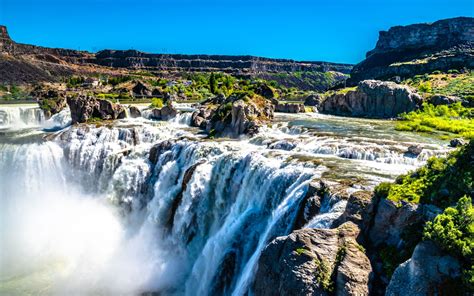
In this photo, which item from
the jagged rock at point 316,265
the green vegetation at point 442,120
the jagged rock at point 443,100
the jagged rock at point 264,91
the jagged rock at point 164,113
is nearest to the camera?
the jagged rock at point 316,265

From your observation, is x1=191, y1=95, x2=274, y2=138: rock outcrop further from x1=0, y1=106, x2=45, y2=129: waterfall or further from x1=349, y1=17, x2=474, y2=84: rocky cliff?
x1=349, y1=17, x2=474, y2=84: rocky cliff

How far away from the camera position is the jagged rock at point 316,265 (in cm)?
839

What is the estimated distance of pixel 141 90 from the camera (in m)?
89.9

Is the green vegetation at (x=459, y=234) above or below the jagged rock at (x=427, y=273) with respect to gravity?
above

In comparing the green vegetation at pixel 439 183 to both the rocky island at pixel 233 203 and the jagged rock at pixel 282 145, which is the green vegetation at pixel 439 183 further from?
the jagged rock at pixel 282 145

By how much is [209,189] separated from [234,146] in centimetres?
531

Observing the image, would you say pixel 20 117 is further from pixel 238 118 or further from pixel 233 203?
pixel 233 203

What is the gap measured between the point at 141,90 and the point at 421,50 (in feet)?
274

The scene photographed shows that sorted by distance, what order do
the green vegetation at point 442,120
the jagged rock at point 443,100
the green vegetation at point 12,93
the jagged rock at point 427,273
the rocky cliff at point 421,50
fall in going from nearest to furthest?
the jagged rock at point 427,273
the green vegetation at point 442,120
the jagged rock at point 443,100
the rocky cliff at point 421,50
the green vegetation at point 12,93

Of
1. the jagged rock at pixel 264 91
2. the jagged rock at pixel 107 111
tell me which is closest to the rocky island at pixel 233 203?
the jagged rock at pixel 107 111

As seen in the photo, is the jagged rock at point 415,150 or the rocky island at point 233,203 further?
the jagged rock at point 415,150

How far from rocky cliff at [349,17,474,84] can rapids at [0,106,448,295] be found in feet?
226

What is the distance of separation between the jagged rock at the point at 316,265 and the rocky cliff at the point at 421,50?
88122 mm

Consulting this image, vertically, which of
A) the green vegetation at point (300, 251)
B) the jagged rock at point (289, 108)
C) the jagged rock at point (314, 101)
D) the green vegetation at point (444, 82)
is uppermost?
the green vegetation at point (444, 82)
